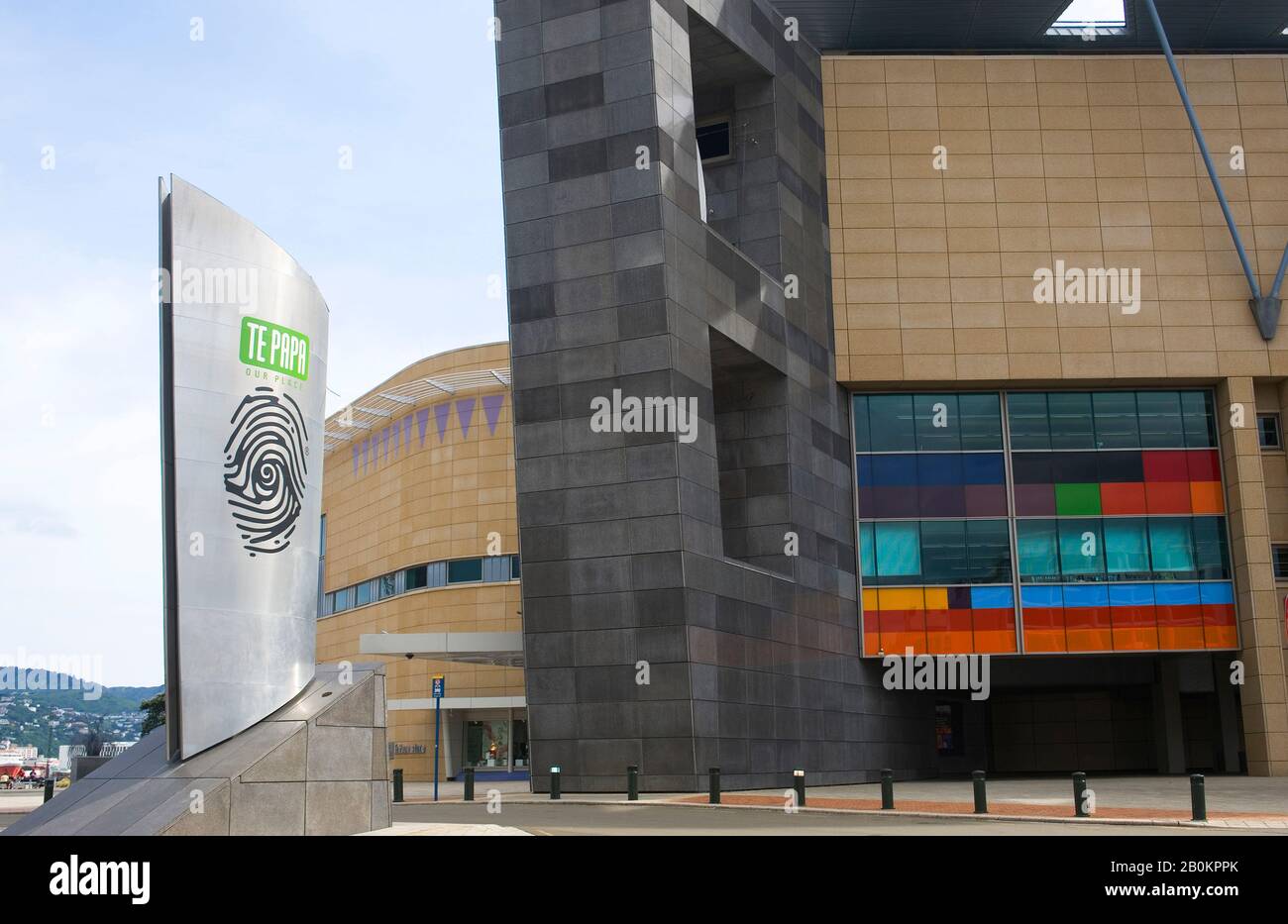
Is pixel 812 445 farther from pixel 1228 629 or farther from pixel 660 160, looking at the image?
pixel 1228 629

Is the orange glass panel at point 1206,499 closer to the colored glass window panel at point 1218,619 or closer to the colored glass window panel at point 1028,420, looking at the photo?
the colored glass window panel at point 1218,619

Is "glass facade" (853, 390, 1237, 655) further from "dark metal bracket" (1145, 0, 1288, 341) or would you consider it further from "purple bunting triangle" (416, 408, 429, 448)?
"purple bunting triangle" (416, 408, 429, 448)

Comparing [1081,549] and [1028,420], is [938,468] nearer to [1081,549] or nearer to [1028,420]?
[1028,420]

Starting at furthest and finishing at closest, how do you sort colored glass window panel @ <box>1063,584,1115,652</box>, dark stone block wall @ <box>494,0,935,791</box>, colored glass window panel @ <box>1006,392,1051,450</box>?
colored glass window panel @ <box>1006,392,1051,450</box> < colored glass window panel @ <box>1063,584,1115,652</box> < dark stone block wall @ <box>494,0,935,791</box>

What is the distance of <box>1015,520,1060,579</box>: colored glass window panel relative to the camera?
4219cm

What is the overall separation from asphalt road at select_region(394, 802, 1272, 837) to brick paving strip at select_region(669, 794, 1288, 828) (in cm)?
86

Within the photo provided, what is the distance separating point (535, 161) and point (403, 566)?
3143 cm

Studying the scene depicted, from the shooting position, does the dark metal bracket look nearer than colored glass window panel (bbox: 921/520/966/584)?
Yes

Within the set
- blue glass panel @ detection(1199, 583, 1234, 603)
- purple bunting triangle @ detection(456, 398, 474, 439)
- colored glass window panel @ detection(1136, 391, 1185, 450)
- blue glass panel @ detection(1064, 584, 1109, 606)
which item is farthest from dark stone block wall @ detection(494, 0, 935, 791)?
purple bunting triangle @ detection(456, 398, 474, 439)

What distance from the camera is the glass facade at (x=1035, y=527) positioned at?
138 feet

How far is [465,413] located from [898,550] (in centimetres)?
2368

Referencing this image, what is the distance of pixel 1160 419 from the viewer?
43719 millimetres

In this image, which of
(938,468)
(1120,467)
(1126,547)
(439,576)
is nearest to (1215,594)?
(1126,547)
